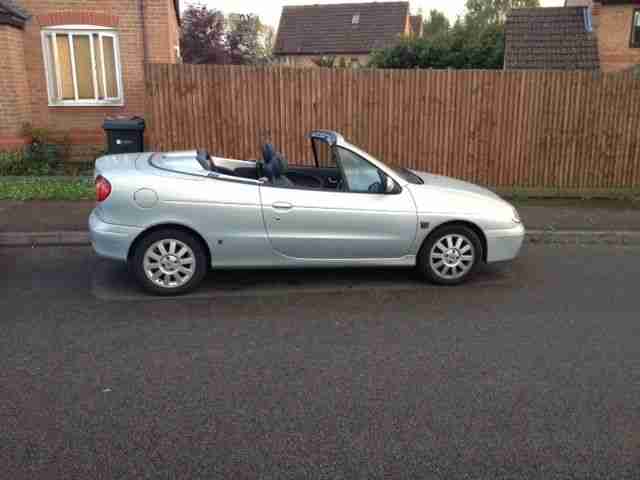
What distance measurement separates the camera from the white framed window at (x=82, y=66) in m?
11.9

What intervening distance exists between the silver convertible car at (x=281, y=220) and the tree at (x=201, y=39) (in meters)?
18.8

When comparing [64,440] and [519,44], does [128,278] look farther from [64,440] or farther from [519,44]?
[519,44]

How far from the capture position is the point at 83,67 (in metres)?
12.1

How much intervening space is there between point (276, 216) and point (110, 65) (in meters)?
8.51

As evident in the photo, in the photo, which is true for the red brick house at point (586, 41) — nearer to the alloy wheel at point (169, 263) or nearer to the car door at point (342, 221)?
the car door at point (342, 221)

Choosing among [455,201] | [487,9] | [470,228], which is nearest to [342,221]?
[455,201]

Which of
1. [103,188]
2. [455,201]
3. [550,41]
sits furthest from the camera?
[550,41]

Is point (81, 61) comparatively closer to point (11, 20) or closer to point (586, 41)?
point (11, 20)

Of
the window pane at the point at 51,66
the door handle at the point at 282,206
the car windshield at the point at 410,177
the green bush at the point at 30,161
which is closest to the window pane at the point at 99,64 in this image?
the window pane at the point at 51,66

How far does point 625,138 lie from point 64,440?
10313 mm

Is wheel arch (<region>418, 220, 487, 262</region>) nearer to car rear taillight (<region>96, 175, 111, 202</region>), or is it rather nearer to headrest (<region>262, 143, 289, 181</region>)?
headrest (<region>262, 143, 289, 181</region>)

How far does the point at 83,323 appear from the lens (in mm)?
4723

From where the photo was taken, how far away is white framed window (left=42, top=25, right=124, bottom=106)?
1185 centimetres

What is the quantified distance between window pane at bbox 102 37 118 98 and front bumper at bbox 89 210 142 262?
25.8 ft
